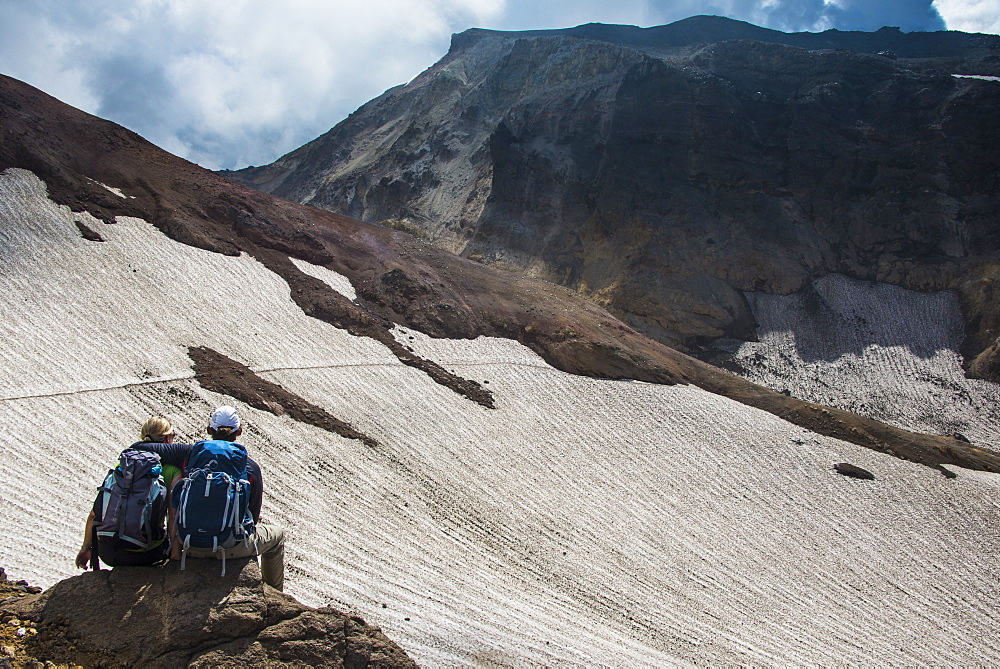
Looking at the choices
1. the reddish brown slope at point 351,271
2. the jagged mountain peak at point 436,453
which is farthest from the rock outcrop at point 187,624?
the reddish brown slope at point 351,271

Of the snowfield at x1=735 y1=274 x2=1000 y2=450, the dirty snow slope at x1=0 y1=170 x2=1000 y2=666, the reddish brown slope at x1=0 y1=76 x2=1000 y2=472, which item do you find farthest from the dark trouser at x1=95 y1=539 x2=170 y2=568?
the snowfield at x1=735 y1=274 x2=1000 y2=450

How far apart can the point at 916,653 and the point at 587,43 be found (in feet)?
217

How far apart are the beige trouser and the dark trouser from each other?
32 centimetres

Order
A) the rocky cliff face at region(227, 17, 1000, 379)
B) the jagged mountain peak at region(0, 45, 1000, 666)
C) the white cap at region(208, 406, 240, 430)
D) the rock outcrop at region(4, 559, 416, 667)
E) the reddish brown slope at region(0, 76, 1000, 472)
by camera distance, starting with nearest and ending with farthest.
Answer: the rock outcrop at region(4, 559, 416, 667)
the white cap at region(208, 406, 240, 430)
the jagged mountain peak at region(0, 45, 1000, 666)
the reddish brown slope at region(0, 76, 1000, 472)
the rocky cliff face at region(227, 17, 1000, 379)

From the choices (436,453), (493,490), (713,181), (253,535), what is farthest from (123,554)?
(713,181)

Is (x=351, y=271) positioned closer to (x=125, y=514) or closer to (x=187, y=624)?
(x=125, y=514)

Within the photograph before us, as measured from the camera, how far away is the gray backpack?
4.93 m

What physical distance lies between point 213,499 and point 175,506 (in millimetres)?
347

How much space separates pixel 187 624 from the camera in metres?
4.69

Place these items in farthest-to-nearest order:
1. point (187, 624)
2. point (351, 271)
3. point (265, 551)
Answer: point (351, 271) → point (265, 551) → point (187, 624)

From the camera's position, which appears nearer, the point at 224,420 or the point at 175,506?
the point at 175,506

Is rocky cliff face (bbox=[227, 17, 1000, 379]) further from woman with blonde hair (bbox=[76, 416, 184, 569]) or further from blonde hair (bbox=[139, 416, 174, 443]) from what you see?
woman with blonde hair (bbox=[76, 416, 184, 569])

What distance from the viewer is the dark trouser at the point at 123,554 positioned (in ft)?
16.4

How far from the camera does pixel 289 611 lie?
5.14m
